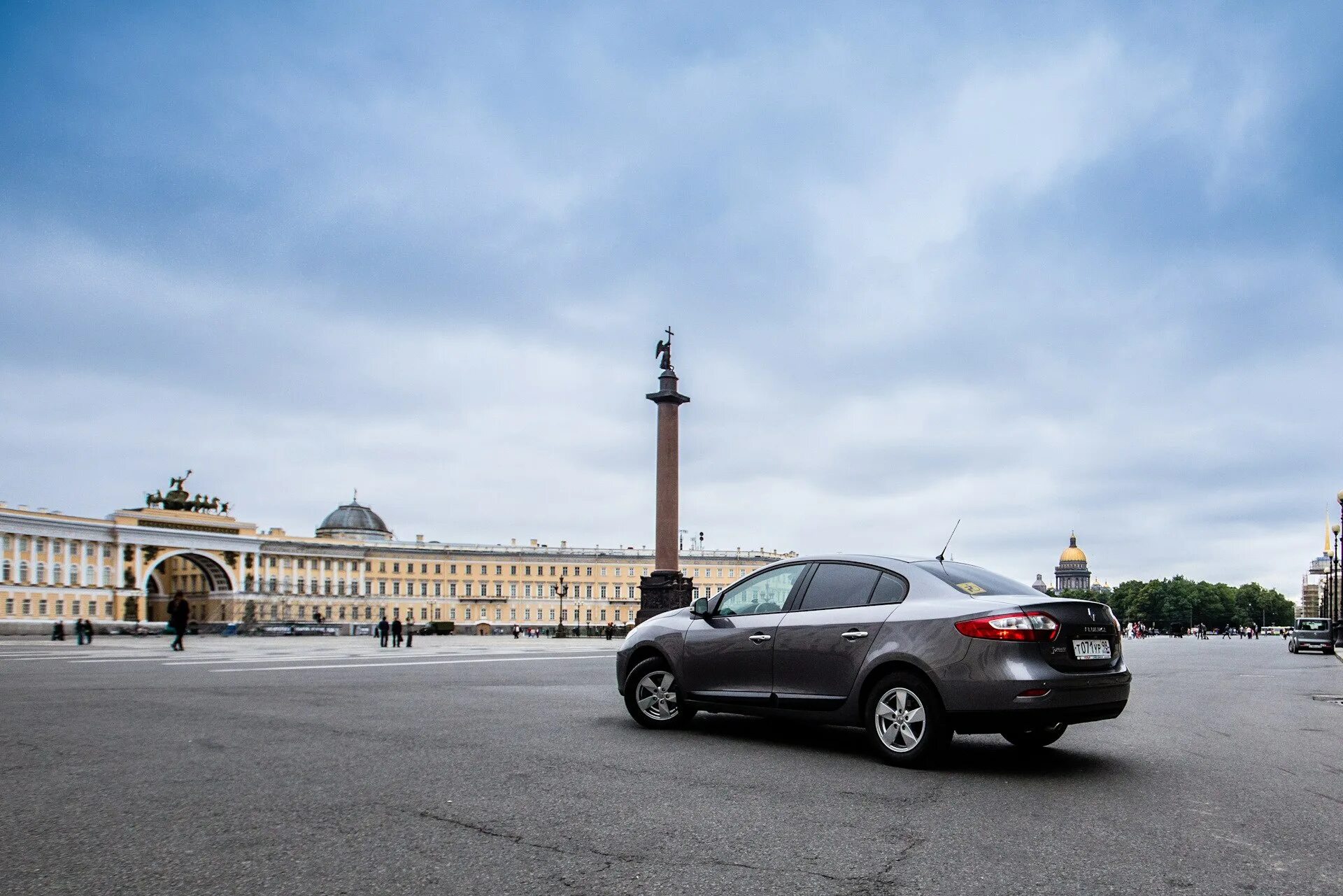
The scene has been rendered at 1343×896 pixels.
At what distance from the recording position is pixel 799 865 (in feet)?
15.1

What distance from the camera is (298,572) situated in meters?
136

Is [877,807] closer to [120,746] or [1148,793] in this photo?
[1148,793]

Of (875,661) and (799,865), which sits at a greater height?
(875,661)

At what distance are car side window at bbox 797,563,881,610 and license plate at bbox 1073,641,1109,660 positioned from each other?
5.05 feet

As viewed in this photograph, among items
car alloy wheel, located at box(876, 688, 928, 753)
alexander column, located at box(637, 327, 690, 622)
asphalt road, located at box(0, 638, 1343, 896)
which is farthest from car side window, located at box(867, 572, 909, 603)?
alexander column, located at box(637, 327, 690, 622)

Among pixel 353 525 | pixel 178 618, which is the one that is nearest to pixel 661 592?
pixel 178 618

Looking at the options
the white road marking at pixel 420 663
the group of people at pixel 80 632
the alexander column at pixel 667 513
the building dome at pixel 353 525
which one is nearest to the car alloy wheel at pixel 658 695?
the white road marking at pixel 420 663

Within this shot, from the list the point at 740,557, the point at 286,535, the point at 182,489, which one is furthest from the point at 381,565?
the point at 740,557

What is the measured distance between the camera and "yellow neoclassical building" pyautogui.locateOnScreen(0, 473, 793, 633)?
109750 millimetres

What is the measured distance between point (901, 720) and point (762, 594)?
6.00 feet

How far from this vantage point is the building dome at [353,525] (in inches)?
6260

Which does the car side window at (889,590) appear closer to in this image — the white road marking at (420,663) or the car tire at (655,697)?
the car tire at (655,697)

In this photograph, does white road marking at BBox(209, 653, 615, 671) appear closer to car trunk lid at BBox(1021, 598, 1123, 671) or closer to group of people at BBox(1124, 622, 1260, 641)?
car trunk lid at BBox(1021, 598, 1123, 671)

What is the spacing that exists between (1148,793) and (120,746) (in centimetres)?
731
